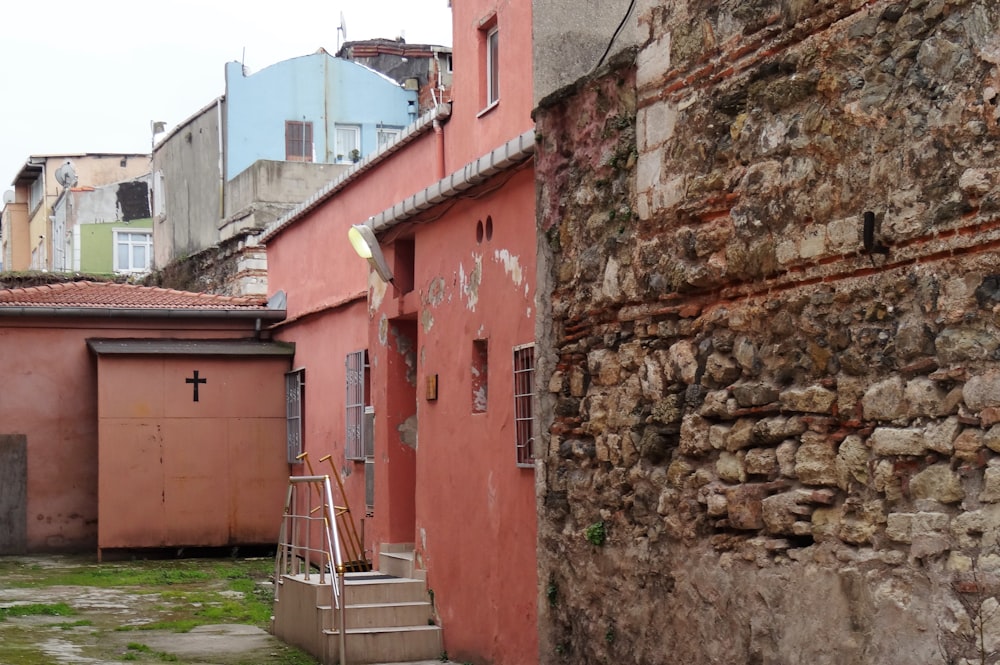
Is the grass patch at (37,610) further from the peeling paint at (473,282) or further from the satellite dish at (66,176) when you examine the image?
the satellite dish at (66,176)

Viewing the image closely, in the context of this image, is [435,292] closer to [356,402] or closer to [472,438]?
[472,438]

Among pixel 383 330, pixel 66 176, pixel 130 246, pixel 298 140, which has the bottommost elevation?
pixel 383 330

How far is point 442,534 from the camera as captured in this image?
36.1 ft

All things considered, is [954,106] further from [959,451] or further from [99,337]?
[99,337]

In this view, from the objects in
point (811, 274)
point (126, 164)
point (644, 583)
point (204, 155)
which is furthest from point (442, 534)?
point (126, 164)

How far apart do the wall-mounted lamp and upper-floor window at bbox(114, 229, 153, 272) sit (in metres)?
30.3

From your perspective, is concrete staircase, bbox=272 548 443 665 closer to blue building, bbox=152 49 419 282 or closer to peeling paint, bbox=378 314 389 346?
peeling paint, bbox=378 314 389 346

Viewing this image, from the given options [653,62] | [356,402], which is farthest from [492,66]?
[653,62]

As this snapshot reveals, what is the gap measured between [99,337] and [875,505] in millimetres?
16841

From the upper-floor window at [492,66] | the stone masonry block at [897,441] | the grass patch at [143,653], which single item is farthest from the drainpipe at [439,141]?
the stone masonry block at [897,441]

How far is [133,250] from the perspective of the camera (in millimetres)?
41906

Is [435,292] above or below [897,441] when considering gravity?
above

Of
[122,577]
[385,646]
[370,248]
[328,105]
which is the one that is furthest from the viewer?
[328,105]

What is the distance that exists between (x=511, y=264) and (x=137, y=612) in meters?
6.75
